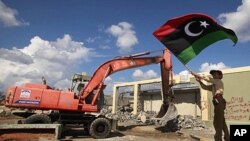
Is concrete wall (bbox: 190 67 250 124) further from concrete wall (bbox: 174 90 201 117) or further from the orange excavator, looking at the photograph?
the orange excavator

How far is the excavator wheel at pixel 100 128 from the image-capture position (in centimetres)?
1411

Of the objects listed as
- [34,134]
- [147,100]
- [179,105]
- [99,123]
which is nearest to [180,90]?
[179,105]

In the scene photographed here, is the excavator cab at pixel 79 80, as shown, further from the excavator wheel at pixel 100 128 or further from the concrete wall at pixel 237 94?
the concrete wall at pixel 237 94

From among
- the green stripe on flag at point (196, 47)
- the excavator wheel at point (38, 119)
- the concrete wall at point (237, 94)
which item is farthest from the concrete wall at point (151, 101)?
the green stripe on flag at point (196, 47)

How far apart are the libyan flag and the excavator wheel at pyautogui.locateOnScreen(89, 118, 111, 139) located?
6028 mm

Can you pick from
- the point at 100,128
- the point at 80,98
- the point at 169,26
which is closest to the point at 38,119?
the point at 80,98

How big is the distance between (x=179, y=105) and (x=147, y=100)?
7304mm

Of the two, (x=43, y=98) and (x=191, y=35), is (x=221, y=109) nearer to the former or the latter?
(x=191, y=35)

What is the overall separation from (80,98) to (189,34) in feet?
23.2

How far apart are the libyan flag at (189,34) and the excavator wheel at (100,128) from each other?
237 inches

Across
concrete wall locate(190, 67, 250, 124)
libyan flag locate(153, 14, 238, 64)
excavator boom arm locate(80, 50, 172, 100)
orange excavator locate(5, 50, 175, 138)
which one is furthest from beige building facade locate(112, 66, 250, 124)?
libyan flag locate(153, 14, 238, 64)

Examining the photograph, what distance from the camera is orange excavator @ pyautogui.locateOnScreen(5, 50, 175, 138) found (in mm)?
13883

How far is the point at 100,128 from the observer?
47.1 feet

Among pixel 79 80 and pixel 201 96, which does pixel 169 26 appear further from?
pixel 201 96
